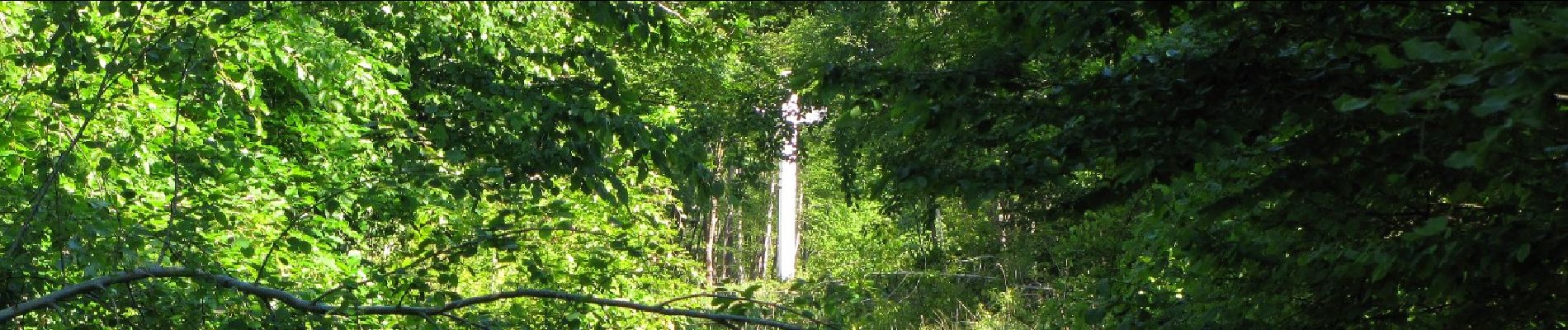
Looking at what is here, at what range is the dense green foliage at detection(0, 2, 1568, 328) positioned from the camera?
3.77 m

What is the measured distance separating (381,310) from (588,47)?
113 centimetres

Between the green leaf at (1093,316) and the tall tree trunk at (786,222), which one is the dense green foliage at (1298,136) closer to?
the green leaf at (1093,316)

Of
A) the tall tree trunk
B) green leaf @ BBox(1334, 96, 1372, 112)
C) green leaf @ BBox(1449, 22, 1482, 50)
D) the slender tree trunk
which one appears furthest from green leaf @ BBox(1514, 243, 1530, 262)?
the slender tree trunk

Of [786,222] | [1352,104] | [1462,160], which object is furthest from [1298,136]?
[786,222]

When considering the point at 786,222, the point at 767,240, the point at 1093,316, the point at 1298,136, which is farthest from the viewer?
the point at 767,240

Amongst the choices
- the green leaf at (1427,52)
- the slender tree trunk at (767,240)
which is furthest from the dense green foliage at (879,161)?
the slender tree trunk at (767,240)

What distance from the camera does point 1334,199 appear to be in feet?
15.0

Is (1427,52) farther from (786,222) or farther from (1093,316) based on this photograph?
(786,222)

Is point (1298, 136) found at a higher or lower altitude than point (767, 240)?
lower

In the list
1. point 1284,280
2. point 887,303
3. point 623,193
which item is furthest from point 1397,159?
point 887,303

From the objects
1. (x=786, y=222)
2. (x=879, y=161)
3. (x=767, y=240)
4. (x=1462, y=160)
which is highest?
(x=767, y=240)

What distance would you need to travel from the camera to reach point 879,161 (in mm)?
5652

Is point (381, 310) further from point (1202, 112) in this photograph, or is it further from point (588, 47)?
point (1202, 112)

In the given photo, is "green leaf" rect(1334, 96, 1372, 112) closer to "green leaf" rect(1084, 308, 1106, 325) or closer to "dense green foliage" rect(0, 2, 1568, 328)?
"dense green foliage" rect(0, 2, 1568, 328)
